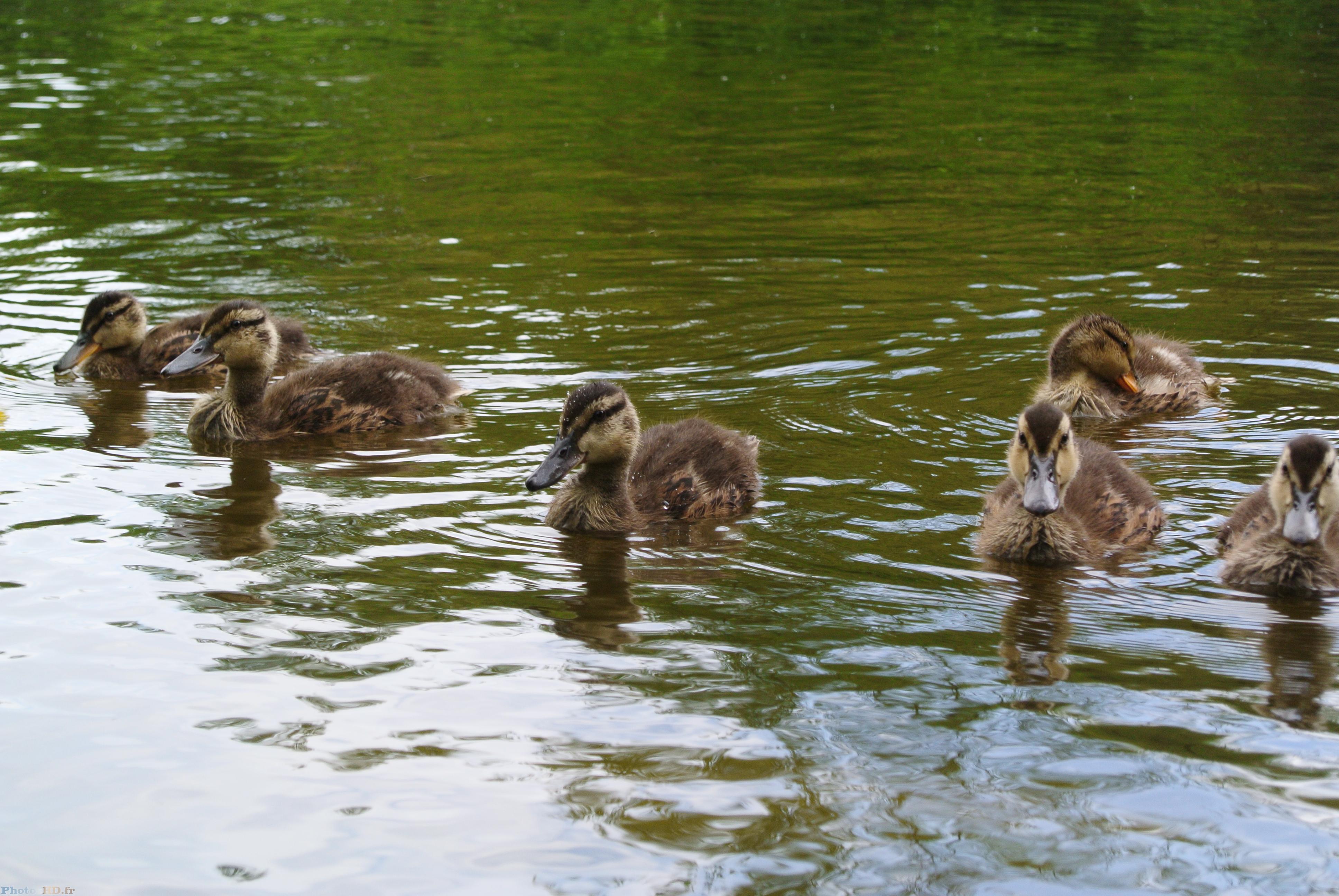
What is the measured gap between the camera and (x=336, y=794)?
15.0 feet

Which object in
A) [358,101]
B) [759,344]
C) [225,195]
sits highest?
[358,101]

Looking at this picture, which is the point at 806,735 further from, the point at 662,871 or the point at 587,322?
the point at 587,322

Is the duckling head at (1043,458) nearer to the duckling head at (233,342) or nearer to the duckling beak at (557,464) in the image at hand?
the duckling beak at (557,464)

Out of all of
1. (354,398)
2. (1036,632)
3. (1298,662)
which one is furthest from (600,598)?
(354,398)

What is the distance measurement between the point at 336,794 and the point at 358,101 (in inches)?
690

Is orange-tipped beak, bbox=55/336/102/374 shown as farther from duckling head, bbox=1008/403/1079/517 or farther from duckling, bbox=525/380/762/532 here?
duckling head, bbox=1008/403/1079/517

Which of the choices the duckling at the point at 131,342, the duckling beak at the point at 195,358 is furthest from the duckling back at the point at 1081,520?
the duckling at the point at 131,342

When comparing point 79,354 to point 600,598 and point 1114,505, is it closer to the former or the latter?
point 600,598

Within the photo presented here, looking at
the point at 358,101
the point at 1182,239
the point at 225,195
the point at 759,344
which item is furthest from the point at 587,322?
the point at 358,101

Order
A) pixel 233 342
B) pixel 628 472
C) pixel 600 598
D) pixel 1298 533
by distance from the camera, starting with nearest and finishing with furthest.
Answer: pixel 1298 533 < pixel 600 598 < pixel 628 472 < pixel 233 342

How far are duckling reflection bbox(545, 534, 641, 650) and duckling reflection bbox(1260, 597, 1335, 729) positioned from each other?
224 centimetres

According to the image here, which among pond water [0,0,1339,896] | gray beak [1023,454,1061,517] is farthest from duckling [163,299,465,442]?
gray beak [1023,454,1061,517]

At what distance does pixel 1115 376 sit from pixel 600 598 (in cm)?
433

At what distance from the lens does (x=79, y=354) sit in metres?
10.1
